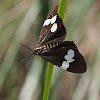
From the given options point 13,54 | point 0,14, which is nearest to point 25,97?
point 13,54

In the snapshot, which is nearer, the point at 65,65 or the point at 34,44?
the point at 65,65

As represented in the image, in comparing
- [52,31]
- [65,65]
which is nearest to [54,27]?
[52,31]

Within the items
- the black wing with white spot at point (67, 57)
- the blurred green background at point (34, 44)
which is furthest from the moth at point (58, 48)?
the blurred green background at point (34, 44)

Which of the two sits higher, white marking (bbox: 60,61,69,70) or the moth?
the moth

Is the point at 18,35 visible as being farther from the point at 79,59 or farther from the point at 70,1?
the point at 79,59

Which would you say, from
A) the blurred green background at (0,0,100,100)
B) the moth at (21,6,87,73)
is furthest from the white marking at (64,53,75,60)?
the blurred green background at (0,0,100,100)

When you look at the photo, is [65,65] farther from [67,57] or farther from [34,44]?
[34,44]

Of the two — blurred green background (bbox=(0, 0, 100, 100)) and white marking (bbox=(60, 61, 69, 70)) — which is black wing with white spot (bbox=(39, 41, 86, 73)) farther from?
blurred green background (bbox=(0, 0, 100, 100))
